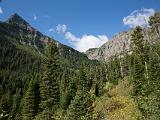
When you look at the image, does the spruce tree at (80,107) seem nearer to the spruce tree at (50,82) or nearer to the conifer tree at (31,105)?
the spruce tree at (50,82)

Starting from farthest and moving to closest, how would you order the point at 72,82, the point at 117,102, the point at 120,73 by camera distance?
the point at 120,73 → the point at 72,82 → the point at 117,102

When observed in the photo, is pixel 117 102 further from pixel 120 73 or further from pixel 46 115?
pixel 120 73

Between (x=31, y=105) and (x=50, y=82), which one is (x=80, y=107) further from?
(x=31, y=105)

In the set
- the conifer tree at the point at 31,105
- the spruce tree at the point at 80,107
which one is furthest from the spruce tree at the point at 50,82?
the spruce tree at the point at 80,107

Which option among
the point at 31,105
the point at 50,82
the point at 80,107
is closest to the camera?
the point at 80,107

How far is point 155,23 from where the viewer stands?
6359cm

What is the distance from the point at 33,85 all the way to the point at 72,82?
2203 cm

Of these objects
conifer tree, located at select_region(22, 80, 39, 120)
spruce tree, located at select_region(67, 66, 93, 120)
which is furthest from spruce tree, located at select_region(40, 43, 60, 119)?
spruce tree, located at select_region(67, 66, 93, 120)

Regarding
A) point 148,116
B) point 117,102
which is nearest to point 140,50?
point 117,102

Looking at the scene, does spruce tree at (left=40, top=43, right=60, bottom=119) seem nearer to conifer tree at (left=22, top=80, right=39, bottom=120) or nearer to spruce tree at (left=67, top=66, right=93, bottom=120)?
conifer tree at (left=22, top=80, right=39, bottom=120)

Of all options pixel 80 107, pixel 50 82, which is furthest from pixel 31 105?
pixel 80 107

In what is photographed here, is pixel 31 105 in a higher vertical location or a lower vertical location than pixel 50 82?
lower

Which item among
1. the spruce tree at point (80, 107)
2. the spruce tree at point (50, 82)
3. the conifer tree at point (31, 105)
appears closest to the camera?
the spruce tree at point (80, 107)

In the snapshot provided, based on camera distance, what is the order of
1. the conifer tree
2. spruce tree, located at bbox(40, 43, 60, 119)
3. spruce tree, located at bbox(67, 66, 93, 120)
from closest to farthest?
spruce tree, located at bbox(67, 66, 93, 120), spruce tree, located at bbox(40, 43, 60, 119), the conifer tree
